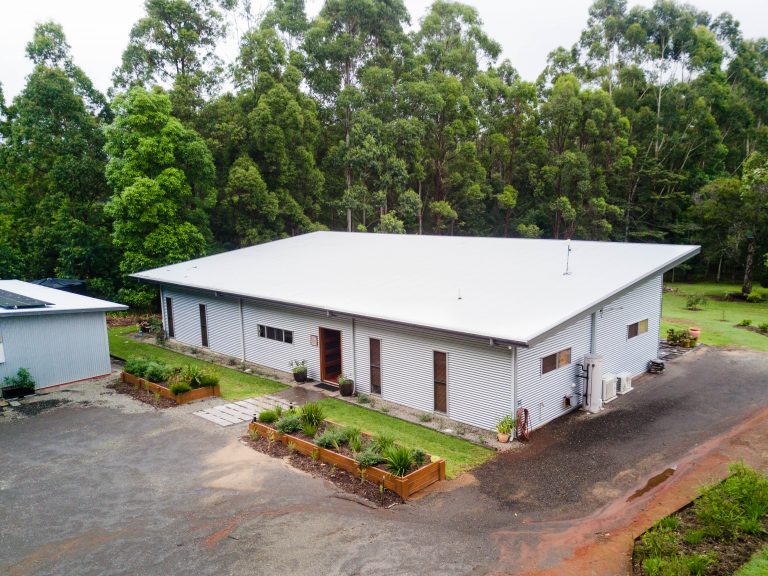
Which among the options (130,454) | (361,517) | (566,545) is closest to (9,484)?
(130,454)

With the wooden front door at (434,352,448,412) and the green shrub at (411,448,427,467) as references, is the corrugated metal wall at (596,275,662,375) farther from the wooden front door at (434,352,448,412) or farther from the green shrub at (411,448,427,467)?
the green shrub at (411,448,427,467)

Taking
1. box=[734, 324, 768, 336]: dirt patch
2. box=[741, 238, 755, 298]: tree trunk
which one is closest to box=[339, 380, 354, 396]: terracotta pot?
box=[734, 324, 768, 336]: dirt patch

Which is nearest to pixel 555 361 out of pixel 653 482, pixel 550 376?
pixel 550 376

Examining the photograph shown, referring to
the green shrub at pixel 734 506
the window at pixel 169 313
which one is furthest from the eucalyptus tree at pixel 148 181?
the green shrub at pixel 734 506

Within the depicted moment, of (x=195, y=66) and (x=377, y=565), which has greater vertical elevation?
(x=195, y=66)

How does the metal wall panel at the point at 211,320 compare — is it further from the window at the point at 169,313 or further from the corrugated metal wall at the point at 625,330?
the corrugated metal wall at the point at 625,330

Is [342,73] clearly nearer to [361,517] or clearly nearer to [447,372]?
[447,372]
